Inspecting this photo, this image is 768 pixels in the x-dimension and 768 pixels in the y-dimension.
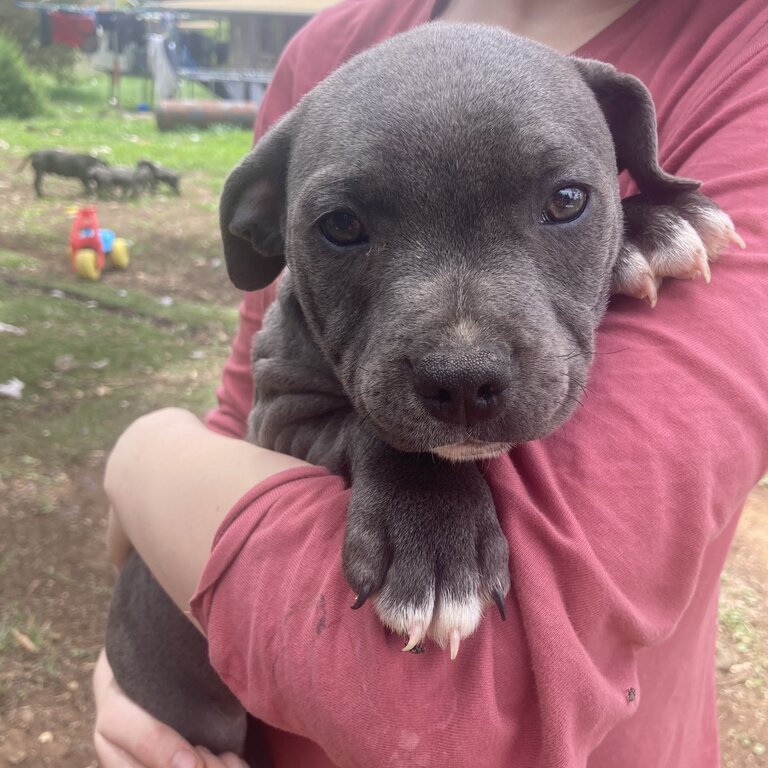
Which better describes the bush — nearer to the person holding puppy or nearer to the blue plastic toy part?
the blue plastic toy part

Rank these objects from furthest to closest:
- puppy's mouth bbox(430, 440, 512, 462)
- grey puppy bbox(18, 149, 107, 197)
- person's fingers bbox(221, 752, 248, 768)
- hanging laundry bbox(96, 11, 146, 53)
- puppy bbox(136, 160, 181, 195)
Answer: hanging laundry bbox(96, 11, 146, 53) < puppy bbox(136, 160, 181, 195) < grey puppy bbox(18, 149, 107, 197) < person's fingers bbox(221, 752, 248, 768) < puppy's mouth bbox(430, 440, 512, 462)

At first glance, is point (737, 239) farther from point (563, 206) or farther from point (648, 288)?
point (563, 206)

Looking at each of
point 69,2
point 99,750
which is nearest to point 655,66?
point 99,750

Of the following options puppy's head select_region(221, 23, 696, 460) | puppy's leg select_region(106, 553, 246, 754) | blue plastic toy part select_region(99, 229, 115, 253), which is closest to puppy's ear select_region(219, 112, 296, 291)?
puppy's head select_region(221, 23, 696, 460)

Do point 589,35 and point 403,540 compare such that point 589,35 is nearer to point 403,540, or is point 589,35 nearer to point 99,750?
point 403,540

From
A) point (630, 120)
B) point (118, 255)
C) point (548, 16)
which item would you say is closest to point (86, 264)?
point (118, 255)

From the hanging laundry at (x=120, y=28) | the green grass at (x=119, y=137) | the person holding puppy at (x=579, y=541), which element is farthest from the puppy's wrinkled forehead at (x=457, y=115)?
the hanging laundry at (x=120, y=28)
